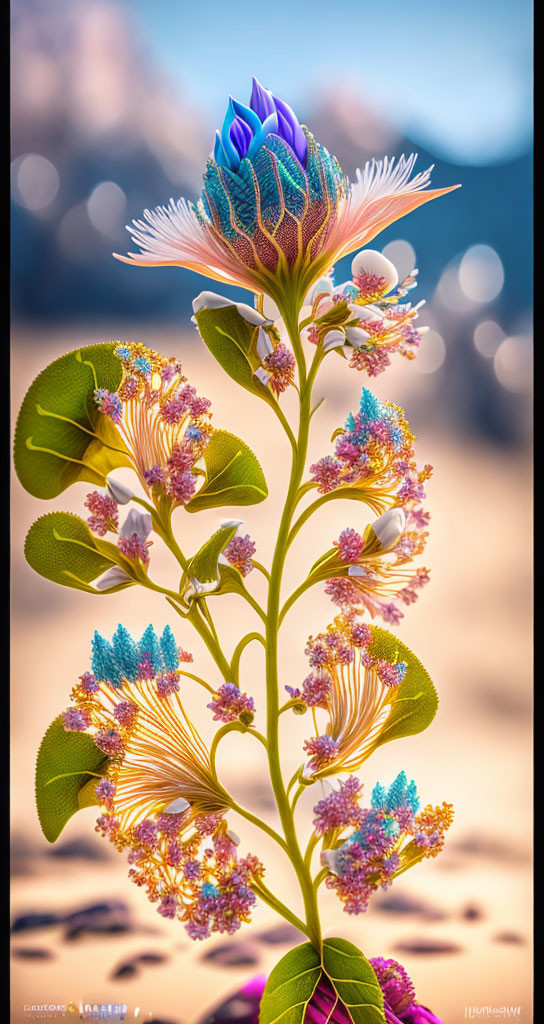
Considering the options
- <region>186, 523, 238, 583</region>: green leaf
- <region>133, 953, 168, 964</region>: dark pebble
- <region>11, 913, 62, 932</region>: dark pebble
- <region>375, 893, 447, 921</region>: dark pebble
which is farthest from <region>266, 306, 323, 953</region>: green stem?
<region>11, 913, 62, 932</region>: dark pebble

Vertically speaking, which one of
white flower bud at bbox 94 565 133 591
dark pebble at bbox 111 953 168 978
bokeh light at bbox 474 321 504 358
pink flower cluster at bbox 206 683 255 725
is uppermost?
bokeh light at bbox 474 321 504 358

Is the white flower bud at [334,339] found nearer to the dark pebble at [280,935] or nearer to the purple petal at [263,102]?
the purple petal at [263,102]

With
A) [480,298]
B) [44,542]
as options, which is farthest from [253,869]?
[480,298]

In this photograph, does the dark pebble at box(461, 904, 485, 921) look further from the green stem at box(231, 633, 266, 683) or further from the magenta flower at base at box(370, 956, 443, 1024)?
the green stem at box(231, 633, 266, 683)

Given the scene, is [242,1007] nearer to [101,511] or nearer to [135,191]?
[101,511]

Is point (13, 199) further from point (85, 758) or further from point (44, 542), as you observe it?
point (85, 758)

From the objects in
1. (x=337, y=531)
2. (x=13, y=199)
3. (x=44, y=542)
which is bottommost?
(x=44, y=542)
